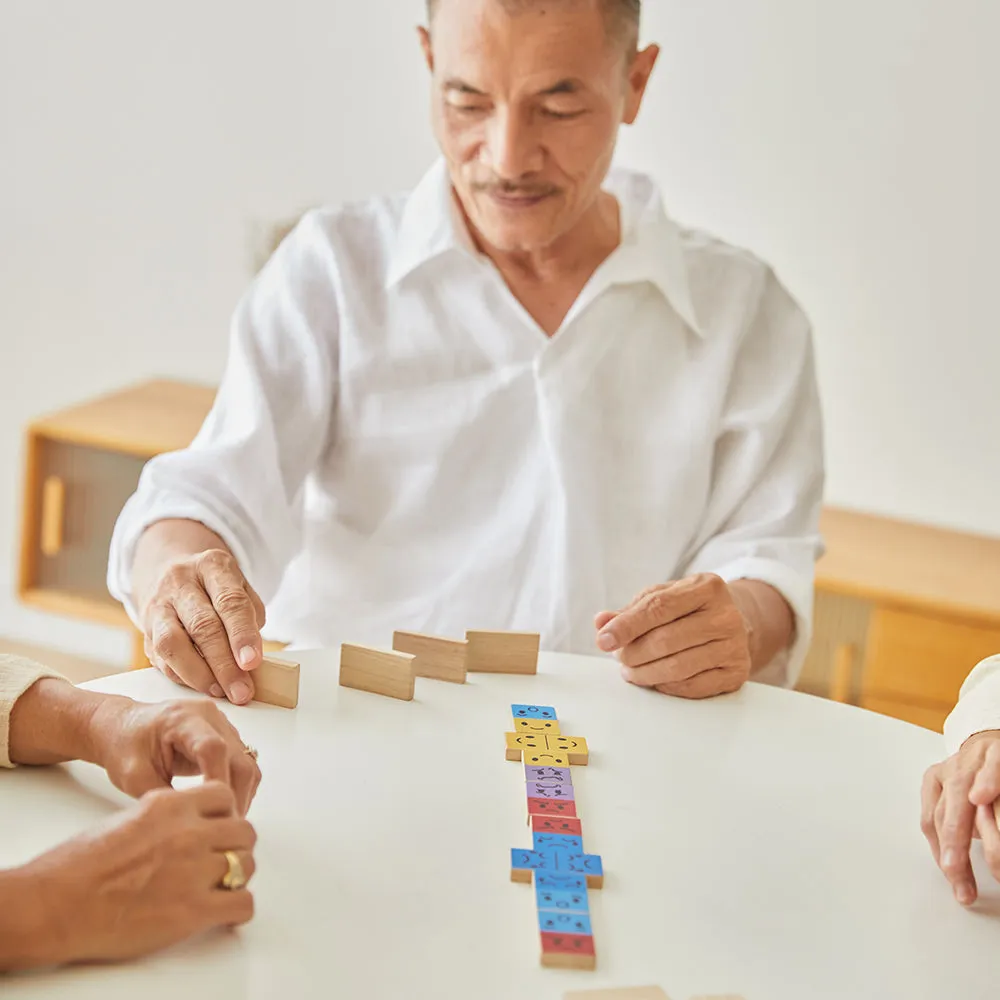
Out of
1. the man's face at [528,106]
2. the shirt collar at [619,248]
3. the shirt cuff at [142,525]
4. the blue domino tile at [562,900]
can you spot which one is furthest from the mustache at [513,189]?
the blue domino tile at [562,900]

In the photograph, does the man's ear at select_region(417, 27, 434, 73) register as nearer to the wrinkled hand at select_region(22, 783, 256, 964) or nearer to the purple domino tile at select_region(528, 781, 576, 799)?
the purple domino tile at select_region(528, 781, 576, 799)

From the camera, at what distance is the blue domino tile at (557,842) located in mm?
1151

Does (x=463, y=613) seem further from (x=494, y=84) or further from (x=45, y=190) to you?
(x=45, y=190)

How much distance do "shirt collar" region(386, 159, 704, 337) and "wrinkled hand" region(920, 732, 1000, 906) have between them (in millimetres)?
885

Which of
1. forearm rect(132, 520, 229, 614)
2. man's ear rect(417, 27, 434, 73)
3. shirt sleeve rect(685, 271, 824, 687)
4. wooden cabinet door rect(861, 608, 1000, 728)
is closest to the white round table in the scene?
forearm rect(132, 520, 229, 614)

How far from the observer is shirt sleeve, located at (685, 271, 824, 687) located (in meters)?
1.93

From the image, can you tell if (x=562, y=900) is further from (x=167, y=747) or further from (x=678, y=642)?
(x=678, y=642)

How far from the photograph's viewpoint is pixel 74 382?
3.67 metres

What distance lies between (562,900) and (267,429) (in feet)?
3.15

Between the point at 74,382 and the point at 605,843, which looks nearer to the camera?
the point at 605,843

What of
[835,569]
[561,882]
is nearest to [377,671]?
[561,882]

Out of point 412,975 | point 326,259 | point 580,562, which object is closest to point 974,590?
point 580,562

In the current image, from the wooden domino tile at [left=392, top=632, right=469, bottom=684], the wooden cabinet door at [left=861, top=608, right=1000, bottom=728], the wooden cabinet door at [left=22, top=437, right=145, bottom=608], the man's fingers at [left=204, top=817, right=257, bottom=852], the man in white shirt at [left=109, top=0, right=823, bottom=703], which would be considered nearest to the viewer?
the man's fingers at [left=204, top=817, right=257, bottom=852]

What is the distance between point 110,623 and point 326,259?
4.89 ft
